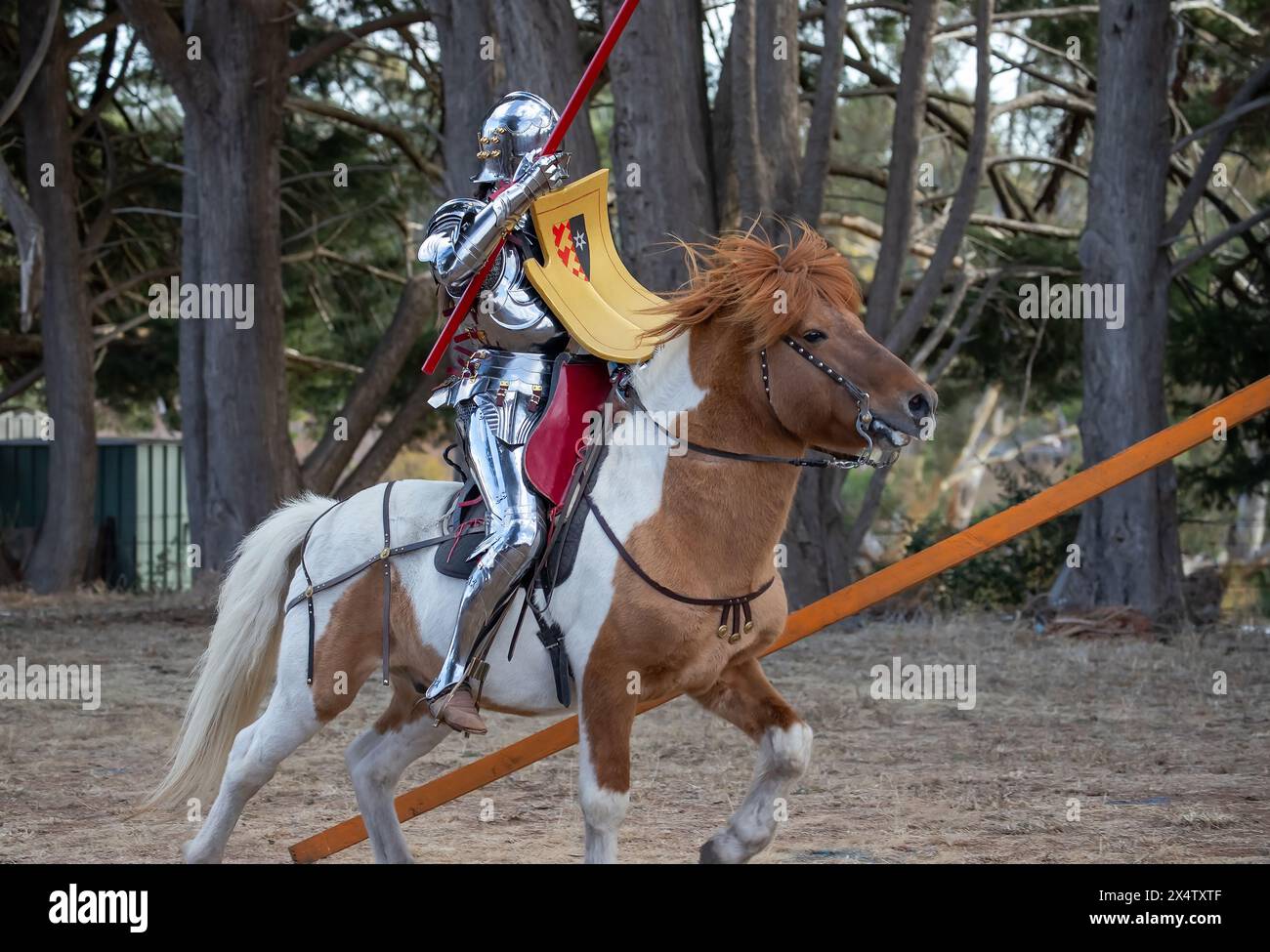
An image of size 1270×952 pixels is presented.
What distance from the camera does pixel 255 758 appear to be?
552 cm

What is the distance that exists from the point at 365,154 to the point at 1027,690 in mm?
12287

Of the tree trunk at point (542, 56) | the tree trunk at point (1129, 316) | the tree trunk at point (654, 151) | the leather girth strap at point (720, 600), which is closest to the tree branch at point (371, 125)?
the tree trunk at point (542, 56)

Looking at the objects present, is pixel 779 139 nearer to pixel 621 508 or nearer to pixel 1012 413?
pixel 621 508

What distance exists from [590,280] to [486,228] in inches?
21.5

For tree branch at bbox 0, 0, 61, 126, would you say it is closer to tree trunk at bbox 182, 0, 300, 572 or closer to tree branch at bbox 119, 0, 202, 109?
tree branch at bbox 119, 0, 202, 109

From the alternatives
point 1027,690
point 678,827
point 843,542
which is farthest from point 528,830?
point 843,542

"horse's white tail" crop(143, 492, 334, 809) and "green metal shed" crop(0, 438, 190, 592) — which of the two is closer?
"horse's white tail" crop(143, 492, 334, 809)

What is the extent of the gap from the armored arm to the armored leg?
0.52m

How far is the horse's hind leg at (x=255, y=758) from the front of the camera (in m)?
5.50

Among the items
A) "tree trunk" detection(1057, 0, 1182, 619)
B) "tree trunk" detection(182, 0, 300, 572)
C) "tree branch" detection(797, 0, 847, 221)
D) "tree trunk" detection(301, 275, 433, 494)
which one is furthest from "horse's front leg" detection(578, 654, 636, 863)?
"tree trunk" detection(301, 275, 433, 494)

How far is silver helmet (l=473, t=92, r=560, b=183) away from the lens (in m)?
5.38

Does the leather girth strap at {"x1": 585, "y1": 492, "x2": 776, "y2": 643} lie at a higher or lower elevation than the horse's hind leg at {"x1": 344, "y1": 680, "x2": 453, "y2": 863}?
higher
